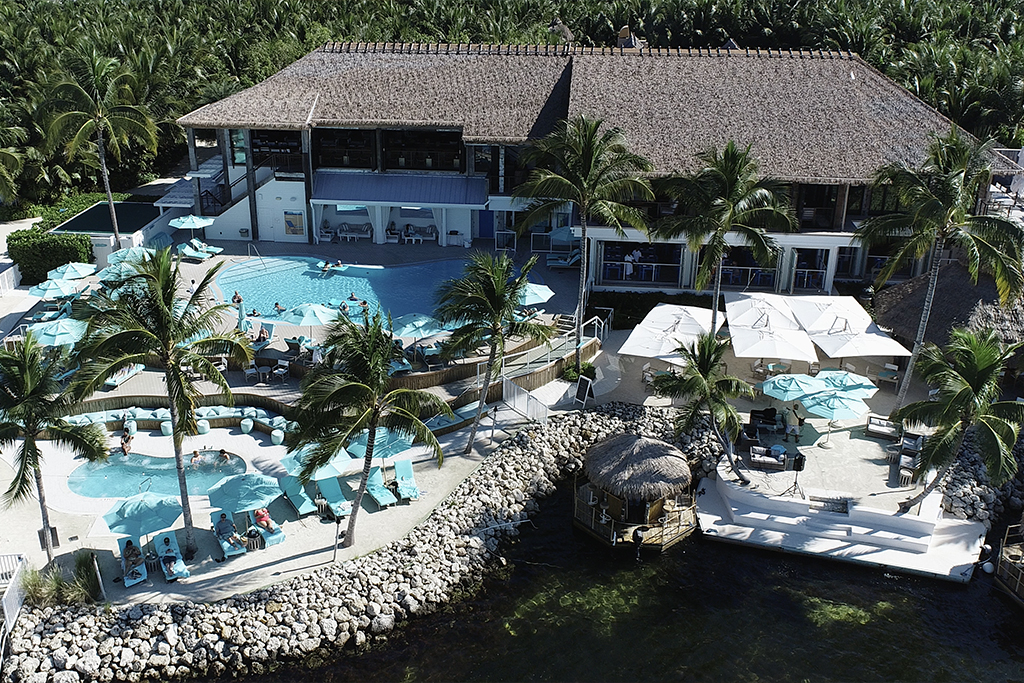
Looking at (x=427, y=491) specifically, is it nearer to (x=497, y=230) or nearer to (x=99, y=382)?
(x=99, y=382)

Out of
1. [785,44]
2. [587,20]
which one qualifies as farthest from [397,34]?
[785,44]

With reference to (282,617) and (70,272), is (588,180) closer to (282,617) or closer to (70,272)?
(282,617)

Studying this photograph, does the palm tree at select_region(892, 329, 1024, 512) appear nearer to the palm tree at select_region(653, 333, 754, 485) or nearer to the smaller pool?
the palm tree at select_region(653, 333, 754, 485)

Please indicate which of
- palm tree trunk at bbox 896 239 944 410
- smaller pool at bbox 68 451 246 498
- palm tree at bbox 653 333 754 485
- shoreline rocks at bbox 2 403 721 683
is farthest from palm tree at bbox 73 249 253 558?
palm tree trunk at bbox 896 239 944 410

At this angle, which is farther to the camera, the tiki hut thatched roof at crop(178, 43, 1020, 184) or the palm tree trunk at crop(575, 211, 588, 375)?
the tiki hut thatched roof at crop(178, 43, 1020, 184)

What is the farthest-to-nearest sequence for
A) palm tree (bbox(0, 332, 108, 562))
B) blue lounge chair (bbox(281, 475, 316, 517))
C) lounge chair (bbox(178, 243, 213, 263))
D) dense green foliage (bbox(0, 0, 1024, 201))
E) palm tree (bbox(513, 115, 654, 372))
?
dense green foliage (bbox(0, 0, 1024, 201)), lounge chair (bbox(178, 243, 213, 263)), palm tree (bbox(513, 115, 654, 372)), blue lounge chair (bbox(281, 475, 316, 517)), palm tree (bbox(0, 332, 108, 562))

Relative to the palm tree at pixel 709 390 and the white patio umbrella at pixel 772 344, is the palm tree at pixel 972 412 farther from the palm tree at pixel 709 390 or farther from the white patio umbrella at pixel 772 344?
the white patio umbrella at pixel 772 344
